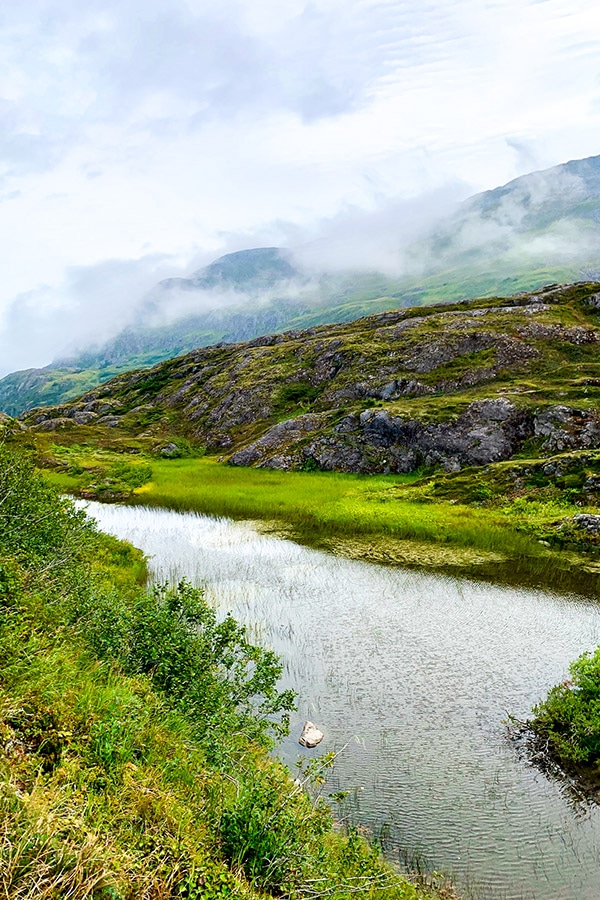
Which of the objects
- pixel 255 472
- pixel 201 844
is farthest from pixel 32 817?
pixel 255 472

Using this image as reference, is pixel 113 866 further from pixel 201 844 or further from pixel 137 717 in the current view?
pixel 137 717

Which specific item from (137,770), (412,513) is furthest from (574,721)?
(412,513)

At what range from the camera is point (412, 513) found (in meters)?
53.0

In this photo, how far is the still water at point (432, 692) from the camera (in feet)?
48.5

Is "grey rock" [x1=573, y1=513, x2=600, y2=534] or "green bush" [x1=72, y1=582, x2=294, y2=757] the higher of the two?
"green bush" [x1=72, y1=582, x2=294, y2=757]

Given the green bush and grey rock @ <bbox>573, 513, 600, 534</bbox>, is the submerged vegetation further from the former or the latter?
grey rock @ <bbox>573, 513, 600, 534</bbox>

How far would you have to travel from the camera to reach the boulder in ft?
62.7

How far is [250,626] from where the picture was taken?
29.7 m

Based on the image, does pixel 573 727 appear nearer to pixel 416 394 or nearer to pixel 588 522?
pixel 588 522

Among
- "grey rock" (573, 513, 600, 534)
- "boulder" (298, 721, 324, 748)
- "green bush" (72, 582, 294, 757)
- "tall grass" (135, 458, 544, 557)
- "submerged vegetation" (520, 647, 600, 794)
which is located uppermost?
"green bush" (72, 582, 294, 757)

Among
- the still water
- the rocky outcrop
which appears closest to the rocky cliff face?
the rocky outcrop

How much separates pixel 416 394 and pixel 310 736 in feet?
261

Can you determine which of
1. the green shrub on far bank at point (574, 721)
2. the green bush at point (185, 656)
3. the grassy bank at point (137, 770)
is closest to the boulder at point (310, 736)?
the grassy bank at point (137, 770)

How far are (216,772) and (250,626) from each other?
18.1 metres
